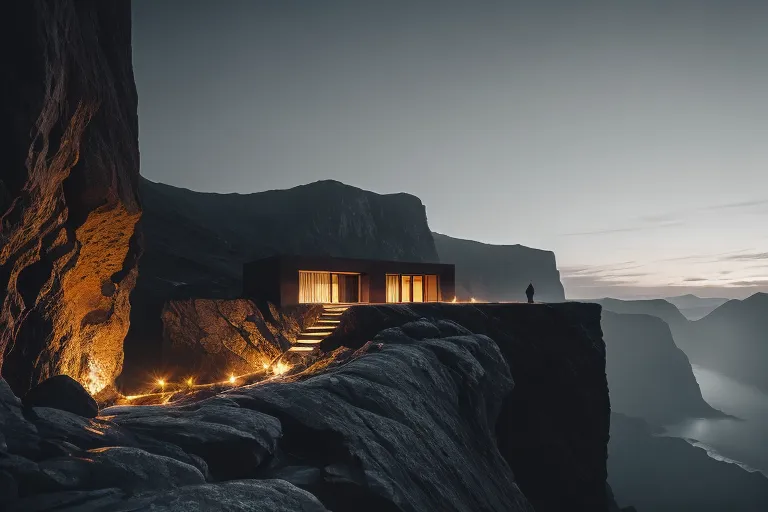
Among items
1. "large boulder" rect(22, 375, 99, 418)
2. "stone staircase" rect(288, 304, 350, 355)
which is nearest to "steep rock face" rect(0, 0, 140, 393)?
"large boulder" rect(22, 375, 99, 418)

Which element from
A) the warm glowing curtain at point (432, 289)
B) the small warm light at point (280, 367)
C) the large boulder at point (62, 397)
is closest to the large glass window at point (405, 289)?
the warm glowing curtain at point (432, 289)

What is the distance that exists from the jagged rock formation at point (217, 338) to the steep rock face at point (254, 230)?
3161 centimetres

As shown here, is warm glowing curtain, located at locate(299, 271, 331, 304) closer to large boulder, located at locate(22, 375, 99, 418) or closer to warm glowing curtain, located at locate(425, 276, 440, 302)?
warm glowing curtain, located at locate(425, 276, 440, 302)

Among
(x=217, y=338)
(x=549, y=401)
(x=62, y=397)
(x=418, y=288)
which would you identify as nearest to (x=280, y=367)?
(x=217, y=338)

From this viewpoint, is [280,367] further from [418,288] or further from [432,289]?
[432,289]

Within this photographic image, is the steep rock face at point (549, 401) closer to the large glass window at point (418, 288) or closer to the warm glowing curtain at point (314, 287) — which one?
the warm glowing curtain at point (314, 287)

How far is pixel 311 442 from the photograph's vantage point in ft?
26.8

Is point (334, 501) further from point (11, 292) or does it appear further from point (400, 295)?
point (400, 295)

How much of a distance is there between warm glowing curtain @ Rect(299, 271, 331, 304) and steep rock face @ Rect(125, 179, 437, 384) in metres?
32.5

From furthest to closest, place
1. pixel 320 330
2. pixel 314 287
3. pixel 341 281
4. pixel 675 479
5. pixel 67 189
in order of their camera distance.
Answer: pixel 675 479 → pixel 341 281 → pixel 314 287 → pixel 320 330 → pixel 67 189

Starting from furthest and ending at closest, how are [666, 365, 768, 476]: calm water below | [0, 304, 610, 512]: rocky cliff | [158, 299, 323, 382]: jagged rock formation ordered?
[666, 365, 768, 476]: calm water below, [158, 299, 323, 382]: jagged rock formation, [0, 304, 610, 512]: rocky cliff

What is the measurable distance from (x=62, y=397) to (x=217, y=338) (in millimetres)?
23120

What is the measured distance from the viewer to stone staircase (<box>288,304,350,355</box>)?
78.9 ft

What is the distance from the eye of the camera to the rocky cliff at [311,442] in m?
4.71
